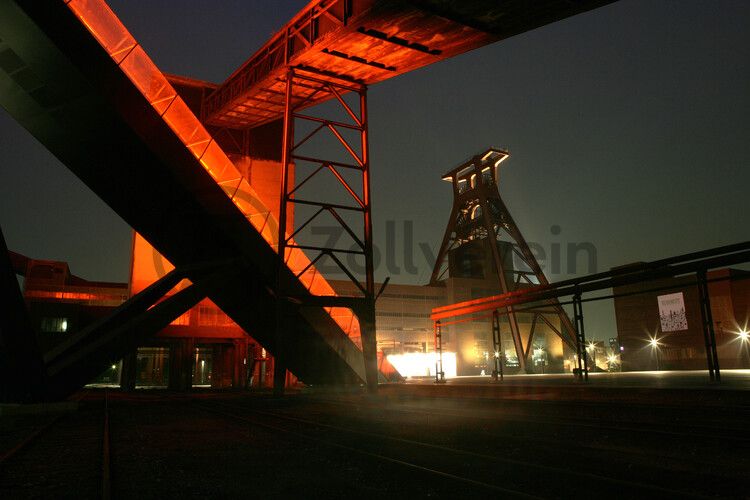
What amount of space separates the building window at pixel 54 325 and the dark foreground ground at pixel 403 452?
23.6 m

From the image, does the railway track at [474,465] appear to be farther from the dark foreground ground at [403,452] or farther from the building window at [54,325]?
the building window at [54,325]

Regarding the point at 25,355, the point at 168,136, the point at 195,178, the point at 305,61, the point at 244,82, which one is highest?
the point at 244,82

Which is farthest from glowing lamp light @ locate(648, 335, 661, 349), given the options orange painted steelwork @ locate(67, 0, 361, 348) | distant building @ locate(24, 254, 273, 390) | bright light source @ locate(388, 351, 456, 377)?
orange painted steelwork @ locate(67, 0, 361, 348)

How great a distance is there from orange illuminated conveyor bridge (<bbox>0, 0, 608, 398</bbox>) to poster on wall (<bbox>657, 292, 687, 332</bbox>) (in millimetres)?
50182

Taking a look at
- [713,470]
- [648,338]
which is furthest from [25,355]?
[648,338]

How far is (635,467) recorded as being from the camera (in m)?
5.95

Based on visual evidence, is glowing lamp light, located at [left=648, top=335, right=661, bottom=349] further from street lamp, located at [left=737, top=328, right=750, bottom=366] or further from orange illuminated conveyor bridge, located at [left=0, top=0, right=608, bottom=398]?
orange illuminated conveyor bridge, located at [left=0, top=0, right=608, bottom=398]

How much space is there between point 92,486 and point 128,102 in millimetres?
8719

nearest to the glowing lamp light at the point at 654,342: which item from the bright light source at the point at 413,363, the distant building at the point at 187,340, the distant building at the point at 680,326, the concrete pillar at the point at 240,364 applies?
the distant building at the point at 680,326

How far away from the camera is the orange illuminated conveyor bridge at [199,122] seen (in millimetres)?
10289

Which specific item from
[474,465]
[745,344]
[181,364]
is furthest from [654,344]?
[474,465]

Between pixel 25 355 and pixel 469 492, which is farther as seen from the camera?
pixel 25 355

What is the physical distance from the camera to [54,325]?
3347 centimetres

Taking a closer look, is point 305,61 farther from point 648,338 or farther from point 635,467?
point 648,338
